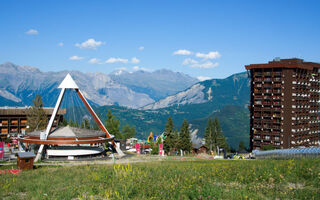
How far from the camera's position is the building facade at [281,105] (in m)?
102

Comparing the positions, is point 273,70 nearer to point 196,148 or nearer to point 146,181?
point 196,148

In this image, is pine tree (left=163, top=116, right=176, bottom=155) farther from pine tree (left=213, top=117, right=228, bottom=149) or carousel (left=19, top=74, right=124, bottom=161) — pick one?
carousel (left=19, top=74, right=124, bottom=161)

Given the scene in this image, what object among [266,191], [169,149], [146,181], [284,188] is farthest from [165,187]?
[169,149]

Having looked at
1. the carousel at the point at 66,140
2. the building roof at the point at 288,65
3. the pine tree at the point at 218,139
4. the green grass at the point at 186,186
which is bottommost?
the pine tree at the point at 218,139

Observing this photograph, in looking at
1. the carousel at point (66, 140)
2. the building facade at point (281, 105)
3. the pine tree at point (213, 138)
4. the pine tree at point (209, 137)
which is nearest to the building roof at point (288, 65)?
the building facade at point (281, 105)

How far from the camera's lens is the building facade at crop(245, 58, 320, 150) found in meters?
102

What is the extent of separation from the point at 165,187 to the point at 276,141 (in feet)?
320

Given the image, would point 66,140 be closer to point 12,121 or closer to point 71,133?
point 71,133

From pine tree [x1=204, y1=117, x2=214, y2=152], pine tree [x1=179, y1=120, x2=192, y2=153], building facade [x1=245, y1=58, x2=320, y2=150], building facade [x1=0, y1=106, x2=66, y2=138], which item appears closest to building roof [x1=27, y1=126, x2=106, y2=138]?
pine tree [x1=179, y1=120, x2=192, y2=153]

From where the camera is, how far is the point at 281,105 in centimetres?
10275

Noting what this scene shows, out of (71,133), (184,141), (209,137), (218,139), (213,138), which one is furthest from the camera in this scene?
(213,138)

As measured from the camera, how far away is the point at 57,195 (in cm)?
1397

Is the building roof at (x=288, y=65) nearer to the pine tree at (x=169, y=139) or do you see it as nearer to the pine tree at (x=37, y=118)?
the pine tree at (x=169, y=139)

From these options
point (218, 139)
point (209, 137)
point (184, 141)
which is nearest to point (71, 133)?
point (184, 141)
